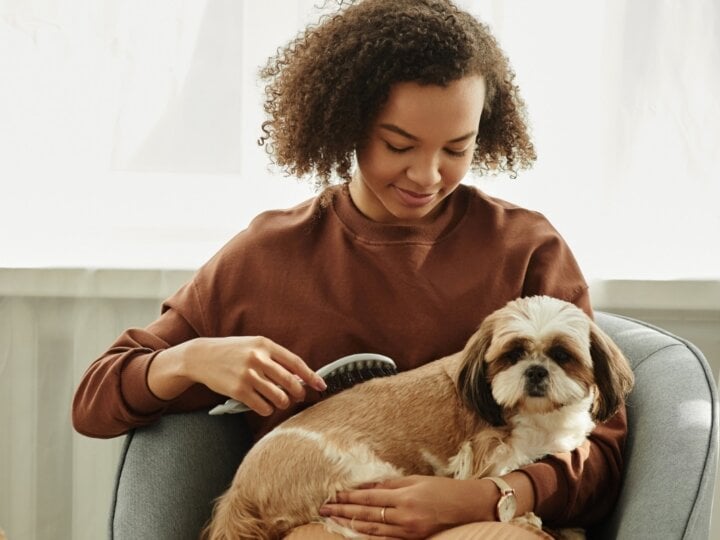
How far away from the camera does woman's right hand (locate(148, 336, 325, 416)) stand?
4.53ft

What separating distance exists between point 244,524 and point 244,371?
22cm

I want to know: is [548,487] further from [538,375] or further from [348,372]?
[348,372]

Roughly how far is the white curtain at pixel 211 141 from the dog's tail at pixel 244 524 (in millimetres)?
869

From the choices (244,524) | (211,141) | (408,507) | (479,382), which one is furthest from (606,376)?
(211,141)

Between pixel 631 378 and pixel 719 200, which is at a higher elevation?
pixel 719 200

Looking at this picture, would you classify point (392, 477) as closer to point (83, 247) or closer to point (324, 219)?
point (324, 219)

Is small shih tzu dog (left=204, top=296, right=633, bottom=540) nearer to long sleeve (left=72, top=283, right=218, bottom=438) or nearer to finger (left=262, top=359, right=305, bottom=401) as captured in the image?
finger (left=262, top=359, right=305, bottom=401)

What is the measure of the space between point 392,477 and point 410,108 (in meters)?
0.56

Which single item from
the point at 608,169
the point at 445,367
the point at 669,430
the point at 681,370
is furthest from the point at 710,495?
the point at 608,169

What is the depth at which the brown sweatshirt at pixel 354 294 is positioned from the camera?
157 centimetres

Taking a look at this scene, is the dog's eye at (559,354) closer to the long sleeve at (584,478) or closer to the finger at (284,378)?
the long sleeve at (584,478)

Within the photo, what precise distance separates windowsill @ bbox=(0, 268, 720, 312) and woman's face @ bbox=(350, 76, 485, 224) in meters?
0.72

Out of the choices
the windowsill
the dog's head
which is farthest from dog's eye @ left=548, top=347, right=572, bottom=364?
the windowsill

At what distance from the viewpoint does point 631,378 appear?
4.63ft
